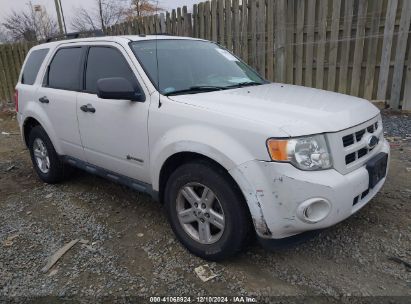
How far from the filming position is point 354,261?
2861 mm

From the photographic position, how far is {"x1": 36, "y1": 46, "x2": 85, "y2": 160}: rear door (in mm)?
4039

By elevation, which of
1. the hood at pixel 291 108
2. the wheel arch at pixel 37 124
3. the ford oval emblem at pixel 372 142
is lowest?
the wheel arch at pixel 37 124

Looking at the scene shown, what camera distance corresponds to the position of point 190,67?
3.55 m

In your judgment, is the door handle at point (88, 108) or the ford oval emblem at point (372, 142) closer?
the ford oval emblem at point (372, 142)

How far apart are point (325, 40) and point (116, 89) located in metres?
4.79

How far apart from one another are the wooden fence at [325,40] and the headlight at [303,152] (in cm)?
454

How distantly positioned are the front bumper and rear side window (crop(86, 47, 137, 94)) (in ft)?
4.89

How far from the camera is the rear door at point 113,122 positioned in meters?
3.26

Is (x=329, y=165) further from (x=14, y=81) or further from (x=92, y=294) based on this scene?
(x=14, y=81)

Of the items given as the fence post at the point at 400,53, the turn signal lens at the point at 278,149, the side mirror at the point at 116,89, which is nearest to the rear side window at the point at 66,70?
the side mirror at the point at 116,89

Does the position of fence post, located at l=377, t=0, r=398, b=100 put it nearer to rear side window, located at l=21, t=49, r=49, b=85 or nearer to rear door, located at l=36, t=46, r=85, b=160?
rear door, located at l=36, t=46, r=85, b=160

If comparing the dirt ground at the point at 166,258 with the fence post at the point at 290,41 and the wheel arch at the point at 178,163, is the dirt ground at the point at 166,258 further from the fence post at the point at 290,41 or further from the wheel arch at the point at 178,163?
the fence post at the point at 290,41

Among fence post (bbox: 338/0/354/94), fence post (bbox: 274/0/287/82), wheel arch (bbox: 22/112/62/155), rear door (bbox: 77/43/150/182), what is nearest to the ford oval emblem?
rear door (bbox: 77/43/150/182)

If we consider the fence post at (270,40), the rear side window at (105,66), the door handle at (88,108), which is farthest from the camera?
the fence post at (270,40)
